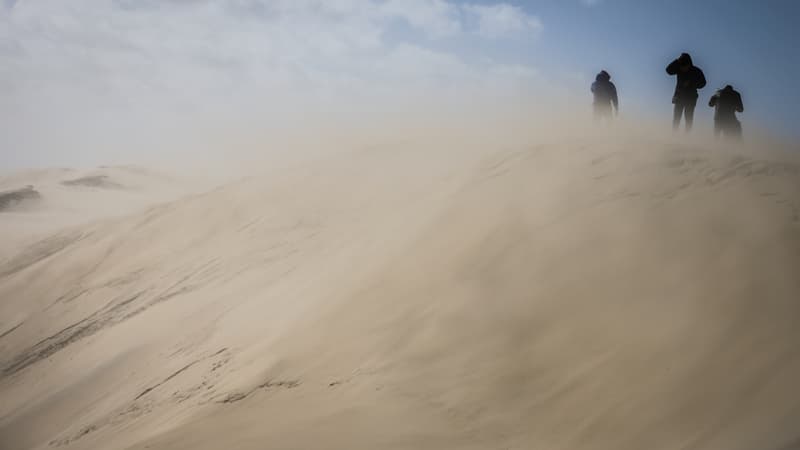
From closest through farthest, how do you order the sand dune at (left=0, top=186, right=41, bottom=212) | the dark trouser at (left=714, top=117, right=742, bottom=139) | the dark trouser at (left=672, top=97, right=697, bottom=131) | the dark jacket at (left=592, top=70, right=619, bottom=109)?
1. the dark trouser at (left=714, top=117, right=742, bottom=139)
2. the dark trouser at (left=672, top=97, right=697, bottom=131)
3. the dark jacket at (left=592, top=70, right=619, bottom=109)
4. the sand dune at (left=0, top=186, right=41, bottom=212)

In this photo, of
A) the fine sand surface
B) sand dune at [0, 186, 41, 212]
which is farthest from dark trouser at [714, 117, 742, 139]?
sand dune at [0, 186, 41, 212]

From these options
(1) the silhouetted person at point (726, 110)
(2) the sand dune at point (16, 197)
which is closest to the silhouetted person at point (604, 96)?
(1) the silhouetted person at point (726, 110)

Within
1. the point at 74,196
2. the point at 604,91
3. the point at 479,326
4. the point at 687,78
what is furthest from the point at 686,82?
the point at 74,196

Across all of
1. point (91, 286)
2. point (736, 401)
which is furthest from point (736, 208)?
point (91, 286)

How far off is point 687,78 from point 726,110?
2.75ft

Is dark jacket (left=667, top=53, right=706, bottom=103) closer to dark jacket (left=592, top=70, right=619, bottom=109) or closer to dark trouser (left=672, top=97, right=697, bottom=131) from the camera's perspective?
dark trouser (left=672, top=97, right=697, bottom=131)

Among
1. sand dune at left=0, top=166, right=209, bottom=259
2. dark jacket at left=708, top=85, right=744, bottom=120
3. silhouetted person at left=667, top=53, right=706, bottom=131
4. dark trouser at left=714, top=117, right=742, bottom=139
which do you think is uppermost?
sand dune at left=0, top=166, right=209, bottom=259

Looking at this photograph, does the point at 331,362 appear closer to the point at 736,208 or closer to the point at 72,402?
the point at 736,208

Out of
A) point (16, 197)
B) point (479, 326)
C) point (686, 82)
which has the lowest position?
point (479, 326)

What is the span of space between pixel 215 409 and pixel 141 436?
83 centimetres

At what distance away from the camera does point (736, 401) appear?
280 centimetres

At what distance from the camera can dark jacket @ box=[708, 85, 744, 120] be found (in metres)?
8.19

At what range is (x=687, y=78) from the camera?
28.3 ft

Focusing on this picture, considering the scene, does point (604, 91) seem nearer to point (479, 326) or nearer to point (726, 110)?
point (726, 110)
